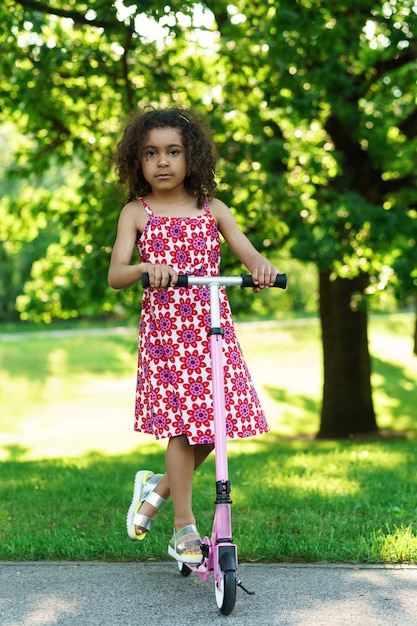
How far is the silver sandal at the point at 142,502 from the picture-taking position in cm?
361

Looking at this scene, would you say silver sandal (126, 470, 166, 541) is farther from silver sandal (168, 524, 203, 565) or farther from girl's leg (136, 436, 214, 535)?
silver sandal (168, 524, 203, 565)

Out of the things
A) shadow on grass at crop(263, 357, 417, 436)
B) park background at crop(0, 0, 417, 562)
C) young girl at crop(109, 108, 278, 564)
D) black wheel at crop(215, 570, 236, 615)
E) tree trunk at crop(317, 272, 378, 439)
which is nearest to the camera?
black wheel at crop(215, 570, 236, 615)

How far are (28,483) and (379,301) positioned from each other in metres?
5.70

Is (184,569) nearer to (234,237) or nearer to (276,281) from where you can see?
(276,281)

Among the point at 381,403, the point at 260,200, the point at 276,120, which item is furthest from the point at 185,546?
the point at 381,403

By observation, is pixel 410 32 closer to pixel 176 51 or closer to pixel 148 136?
pixel 176 51

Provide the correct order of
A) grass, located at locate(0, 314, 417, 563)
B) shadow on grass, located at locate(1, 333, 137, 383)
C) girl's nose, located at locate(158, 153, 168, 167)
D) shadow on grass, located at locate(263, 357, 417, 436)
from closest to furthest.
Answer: girl's nose, located at locate(158, 153, 168, 167)
grass, located at locate(0, 314, 417, 563)
shadow on grass, located at locate(263, 357, 417, 436)
shadow on grass, located at locate(1, 333, 137, 383)

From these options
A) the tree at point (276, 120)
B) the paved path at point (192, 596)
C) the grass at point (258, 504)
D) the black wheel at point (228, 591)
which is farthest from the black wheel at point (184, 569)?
the tree at point (276, 120)

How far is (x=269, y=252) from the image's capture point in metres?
10.5

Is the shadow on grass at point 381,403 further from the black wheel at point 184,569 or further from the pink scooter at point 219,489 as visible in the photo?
the pink scooter at point 219,489

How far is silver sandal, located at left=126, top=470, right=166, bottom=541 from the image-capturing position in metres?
3.61

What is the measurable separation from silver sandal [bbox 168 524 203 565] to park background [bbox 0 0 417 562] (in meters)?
0.43

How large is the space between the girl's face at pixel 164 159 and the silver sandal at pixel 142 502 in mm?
1214

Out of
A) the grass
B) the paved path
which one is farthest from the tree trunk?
the paved path
